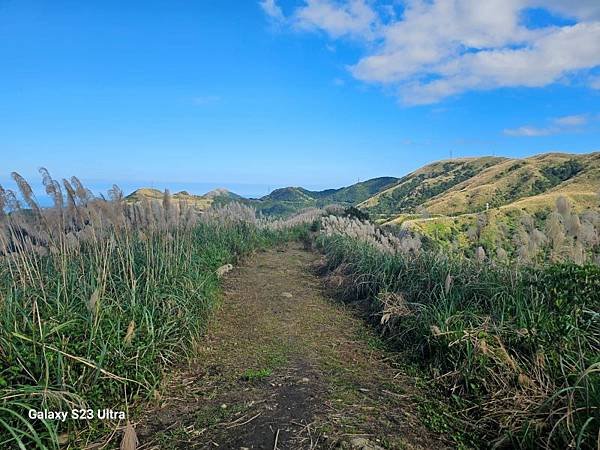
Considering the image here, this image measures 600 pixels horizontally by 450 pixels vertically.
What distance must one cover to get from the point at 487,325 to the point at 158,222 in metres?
5.50

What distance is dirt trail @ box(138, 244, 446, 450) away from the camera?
9.46ft

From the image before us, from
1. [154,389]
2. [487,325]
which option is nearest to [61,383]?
[154,389]

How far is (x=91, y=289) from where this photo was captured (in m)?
4.16

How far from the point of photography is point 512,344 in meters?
3.76

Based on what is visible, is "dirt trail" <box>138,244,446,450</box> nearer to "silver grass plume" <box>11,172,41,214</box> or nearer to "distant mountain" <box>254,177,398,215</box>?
"silver grass plume" <box>11,172,41,214</box>

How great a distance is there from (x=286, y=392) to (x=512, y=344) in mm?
2225

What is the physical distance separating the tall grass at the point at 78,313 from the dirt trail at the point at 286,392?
1.34 feet

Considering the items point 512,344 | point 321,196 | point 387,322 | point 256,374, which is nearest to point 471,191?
point 321,196

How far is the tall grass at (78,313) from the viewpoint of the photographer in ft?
9.12

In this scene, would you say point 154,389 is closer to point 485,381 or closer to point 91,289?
point 91,289

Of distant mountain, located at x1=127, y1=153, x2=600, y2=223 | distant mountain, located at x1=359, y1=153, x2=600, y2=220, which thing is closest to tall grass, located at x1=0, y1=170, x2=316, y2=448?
distant mountain, located at x1=127, y1=153, x2=600, y2=223

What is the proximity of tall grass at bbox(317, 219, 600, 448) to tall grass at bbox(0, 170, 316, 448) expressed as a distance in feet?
9.21

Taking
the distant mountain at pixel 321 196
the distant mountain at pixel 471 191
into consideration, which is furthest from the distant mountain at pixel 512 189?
the distant mountain at pixel 321 196

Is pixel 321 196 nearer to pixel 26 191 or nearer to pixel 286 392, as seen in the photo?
pixel 26 191
